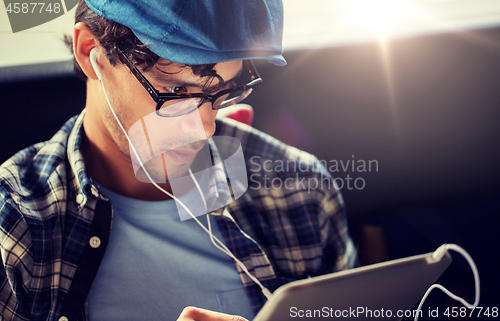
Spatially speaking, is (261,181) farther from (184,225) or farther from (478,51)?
(478,51)

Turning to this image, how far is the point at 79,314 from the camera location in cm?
75

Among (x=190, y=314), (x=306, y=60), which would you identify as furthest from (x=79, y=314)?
(x=306, y=60)

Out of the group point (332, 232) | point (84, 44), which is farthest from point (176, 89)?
point (332, 232)

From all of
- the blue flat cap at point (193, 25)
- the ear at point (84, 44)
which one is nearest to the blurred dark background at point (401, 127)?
the ear at point (84, 44)

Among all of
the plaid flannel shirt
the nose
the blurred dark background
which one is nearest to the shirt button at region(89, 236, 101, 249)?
the plaid flannel shirt

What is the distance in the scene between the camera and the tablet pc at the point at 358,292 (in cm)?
42

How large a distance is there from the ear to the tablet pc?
0.69 metres

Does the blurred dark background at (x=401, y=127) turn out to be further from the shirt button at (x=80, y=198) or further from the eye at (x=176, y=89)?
the eye at (x=176, y=89)

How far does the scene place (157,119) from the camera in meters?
0.76

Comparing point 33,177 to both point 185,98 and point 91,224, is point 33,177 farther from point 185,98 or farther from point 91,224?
point 185,98

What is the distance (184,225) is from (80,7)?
0.63 meters

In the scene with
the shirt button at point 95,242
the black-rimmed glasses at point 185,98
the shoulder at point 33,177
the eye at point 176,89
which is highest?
the eye at point 176,89

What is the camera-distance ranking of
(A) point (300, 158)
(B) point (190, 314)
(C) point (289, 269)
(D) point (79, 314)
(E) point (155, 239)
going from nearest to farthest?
(B) point (190, 314), (D) point (79, 314), (E) point (155, 239), (C) point (289, 269), (A) point (300, 158)

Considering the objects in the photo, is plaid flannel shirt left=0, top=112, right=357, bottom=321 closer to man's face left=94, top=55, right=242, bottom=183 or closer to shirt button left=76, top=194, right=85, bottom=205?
shirt button left=76, top=194, right=85, bottom=205
